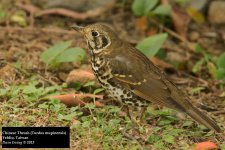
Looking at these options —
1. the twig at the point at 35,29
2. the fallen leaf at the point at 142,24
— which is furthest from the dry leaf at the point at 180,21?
the twig at the point at 35,29

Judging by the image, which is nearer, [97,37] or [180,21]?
[97,37]

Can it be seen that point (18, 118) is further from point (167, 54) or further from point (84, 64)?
point (167, 54)

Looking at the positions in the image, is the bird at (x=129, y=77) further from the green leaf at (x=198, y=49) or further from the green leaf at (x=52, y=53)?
the green leaf at (x=198, y=49)

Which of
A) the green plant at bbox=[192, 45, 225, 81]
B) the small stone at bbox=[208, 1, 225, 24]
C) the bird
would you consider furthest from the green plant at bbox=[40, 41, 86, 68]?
the small stone at bbox=[208, 1, 225, 24]

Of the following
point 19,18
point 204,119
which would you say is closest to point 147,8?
point 19,18

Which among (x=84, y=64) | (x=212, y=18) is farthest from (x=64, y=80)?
(x=212, y=18)
